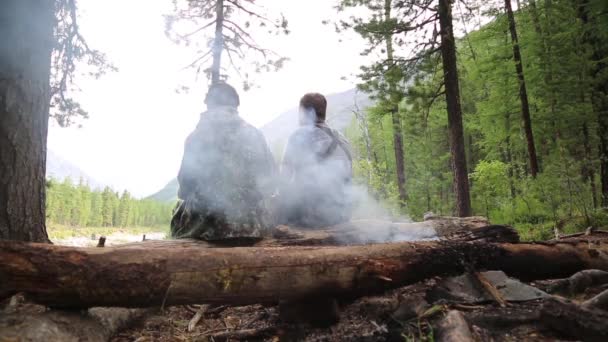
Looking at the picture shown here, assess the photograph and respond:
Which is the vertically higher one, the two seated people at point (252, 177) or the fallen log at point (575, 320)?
the two seated people at point (252, 177)

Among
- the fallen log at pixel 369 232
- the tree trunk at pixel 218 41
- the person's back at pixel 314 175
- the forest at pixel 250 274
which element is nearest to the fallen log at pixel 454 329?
the forest at pixel 250 274

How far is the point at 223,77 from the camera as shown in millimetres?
10859

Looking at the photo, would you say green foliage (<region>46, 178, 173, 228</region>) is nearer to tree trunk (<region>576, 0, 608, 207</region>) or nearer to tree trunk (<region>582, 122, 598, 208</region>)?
tree trunk (<region>582, 122, 598, 208</region>)

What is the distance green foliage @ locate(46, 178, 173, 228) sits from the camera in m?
60.1

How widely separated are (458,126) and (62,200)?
70.2 meters

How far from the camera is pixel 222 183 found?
473 cm

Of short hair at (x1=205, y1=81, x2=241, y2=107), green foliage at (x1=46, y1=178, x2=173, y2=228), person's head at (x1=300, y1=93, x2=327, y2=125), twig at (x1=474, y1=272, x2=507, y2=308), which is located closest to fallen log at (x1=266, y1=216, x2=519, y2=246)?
twig at (x1=474, y1=272, x2=507, y2=308)

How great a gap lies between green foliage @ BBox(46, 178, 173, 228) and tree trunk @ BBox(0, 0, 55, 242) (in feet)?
→ 190

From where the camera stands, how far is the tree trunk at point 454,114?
305 inches

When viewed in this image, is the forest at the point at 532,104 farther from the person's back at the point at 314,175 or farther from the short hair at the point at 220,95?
the short hair at the point at 220,95

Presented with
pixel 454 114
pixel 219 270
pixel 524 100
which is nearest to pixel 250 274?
pixel 219 270

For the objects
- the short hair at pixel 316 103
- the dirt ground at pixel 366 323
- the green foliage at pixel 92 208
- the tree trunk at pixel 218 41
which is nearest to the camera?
the dirt ground at pixel 366 323

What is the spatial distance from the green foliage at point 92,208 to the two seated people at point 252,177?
57.7 metres

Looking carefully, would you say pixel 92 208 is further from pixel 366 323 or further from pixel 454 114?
pixel 366 323
